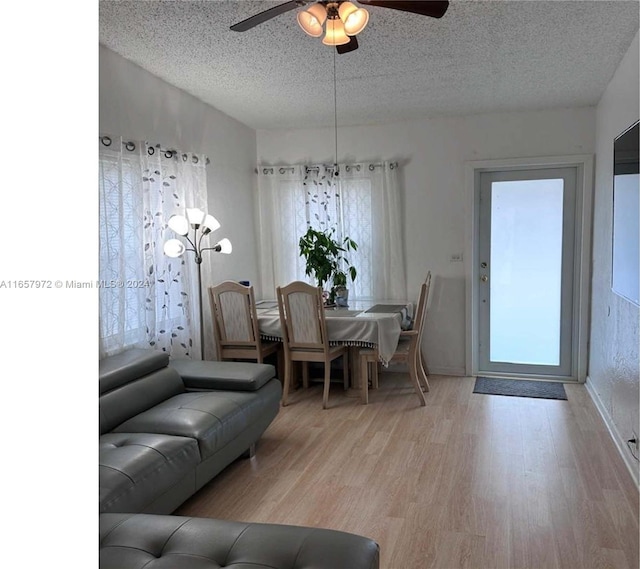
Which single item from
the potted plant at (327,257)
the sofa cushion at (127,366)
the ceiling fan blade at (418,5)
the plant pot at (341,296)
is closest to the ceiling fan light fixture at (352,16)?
the ceiling fan blade at (418,5)

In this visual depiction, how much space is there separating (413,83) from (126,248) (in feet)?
7.68

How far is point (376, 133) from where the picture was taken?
5.30m

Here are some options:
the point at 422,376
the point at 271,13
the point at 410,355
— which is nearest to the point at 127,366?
the point at 271,13

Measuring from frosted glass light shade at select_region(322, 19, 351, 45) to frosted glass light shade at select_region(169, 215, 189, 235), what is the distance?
173cm

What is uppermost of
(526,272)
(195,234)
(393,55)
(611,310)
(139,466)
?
(393,55)

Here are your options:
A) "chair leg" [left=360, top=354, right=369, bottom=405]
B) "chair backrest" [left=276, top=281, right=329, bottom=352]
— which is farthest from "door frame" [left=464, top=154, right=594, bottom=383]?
"chair backrest" [left=276, top=281, right=329, bottom=352]

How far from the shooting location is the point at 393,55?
11.3ft

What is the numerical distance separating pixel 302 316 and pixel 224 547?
8.68 feet

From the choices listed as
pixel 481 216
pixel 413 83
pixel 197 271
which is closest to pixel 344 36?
pixel 413 83

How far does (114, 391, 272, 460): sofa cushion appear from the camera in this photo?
273cm

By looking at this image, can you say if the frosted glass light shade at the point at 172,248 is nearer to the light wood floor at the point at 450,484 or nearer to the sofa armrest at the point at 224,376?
the sofa armrest at the point at 224,376

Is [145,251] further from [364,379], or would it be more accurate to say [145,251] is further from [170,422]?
[364,379]

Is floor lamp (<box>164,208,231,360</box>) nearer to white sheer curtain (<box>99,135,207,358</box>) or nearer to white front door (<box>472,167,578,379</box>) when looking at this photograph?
white sheer curtain (<box>99,135,207,358</box>)
